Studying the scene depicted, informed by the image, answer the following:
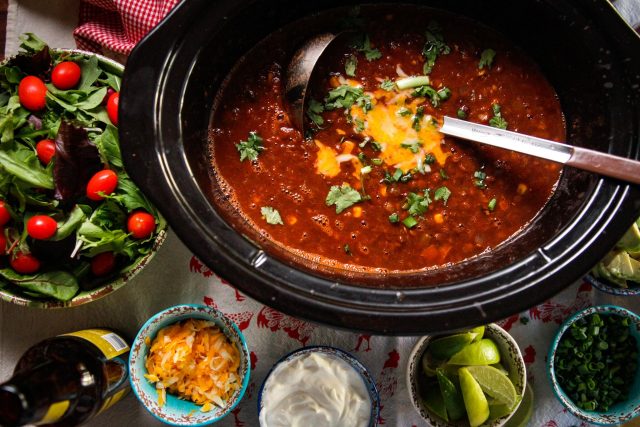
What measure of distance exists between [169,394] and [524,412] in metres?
1.32

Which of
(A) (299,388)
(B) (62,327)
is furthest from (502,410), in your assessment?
(B) (62,327)

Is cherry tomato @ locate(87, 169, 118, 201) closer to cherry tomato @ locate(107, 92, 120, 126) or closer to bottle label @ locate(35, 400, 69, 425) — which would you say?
cherry tomato @ locate(107, 92, 120, 126)

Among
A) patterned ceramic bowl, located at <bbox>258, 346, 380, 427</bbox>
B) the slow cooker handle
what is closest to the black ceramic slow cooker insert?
the slow cooker handle

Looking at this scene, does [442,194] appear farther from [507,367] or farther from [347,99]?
[507,367]

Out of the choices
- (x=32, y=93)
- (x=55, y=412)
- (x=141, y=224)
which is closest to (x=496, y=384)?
(x=141, y=224)

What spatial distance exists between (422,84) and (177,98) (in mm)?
819

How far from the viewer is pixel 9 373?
2.64 m

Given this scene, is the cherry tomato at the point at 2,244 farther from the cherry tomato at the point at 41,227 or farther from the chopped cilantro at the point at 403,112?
the chopped cilantro at the point at 403,112

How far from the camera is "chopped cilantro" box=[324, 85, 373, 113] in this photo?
231 centimetres

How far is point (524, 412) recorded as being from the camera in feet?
8.47

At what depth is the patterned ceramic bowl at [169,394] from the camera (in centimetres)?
243

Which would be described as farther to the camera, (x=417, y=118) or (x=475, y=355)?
(x=475, y=355)

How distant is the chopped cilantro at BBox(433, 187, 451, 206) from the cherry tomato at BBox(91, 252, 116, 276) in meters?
1.15

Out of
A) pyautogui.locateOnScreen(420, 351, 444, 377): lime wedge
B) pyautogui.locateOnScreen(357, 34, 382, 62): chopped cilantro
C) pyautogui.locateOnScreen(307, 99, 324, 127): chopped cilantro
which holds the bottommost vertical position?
pyautogui.locateOnScreen(420, 351, 444, 377): lime wedge
